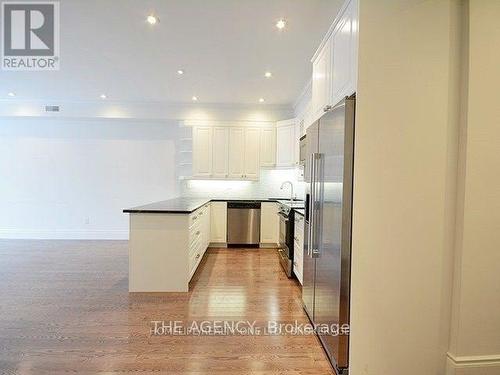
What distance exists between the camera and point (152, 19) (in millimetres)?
2668

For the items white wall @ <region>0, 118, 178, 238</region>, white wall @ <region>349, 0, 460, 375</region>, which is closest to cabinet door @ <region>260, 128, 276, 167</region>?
white wall @ <region>0, 118, 178, 238</region>

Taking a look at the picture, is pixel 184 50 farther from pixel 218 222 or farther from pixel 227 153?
pixel 218 222

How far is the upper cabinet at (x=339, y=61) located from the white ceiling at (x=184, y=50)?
0.56 meters

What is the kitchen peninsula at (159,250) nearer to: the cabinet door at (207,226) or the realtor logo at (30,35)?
the cabinet door at (207,226)

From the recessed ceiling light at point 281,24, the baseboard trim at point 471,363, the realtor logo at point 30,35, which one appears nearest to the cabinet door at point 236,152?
the recessed ceiling light at point 281,24

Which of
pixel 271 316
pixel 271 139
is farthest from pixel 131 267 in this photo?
pixel 271 139

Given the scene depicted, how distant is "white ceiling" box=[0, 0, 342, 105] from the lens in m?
2.57

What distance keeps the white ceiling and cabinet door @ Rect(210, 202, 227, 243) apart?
7.16 feet

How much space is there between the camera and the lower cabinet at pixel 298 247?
10.5 ft

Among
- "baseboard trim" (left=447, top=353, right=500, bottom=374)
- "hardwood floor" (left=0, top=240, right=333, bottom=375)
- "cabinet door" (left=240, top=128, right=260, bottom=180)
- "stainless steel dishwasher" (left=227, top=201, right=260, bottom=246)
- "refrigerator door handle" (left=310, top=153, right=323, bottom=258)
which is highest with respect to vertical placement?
"cabinet door" (left=240, top=128, right=260, bottom=180)

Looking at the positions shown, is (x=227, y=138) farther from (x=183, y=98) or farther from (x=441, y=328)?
(x=441, y=328)

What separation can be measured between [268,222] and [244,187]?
1050 millimetres

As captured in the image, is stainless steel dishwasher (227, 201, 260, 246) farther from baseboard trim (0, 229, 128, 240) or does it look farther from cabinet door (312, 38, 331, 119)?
cabinet door (312, 38, 331, 119)

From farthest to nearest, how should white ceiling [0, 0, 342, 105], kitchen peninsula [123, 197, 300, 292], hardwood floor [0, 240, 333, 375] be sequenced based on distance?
kitchen peninsula [123, 197, 300, 292] → white ceiling [0, 0, 342, 105] → hardwood floor [0, 240, 333, 375]
